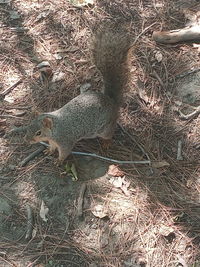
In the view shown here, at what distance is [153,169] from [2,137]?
127 centimetres

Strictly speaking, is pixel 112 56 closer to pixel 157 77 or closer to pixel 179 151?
pixel 157 77

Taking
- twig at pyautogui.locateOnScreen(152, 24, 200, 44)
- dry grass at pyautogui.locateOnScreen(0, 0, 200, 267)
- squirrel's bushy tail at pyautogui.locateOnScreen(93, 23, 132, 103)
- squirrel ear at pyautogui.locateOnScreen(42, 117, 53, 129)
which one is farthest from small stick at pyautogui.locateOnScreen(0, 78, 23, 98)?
twig at pyautogui.locateOnScreen(152, 24, 200, 44)

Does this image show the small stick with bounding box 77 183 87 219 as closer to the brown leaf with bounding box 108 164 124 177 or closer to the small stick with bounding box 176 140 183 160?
the brown leaf with bounding box 108 164 124 177

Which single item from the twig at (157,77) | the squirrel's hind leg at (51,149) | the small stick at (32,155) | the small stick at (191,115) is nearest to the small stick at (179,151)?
the small stick at (191,115)

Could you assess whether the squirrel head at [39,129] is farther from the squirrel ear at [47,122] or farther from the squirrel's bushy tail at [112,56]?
the squirrel's bushy tail at [112,56]

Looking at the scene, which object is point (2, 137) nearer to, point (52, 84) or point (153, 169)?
point (52, 84)

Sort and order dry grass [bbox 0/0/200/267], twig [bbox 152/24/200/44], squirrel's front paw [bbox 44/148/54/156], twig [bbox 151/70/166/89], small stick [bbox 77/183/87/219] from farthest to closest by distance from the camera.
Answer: twig [bbox 152/24/200/44]
twig [bbox 151/70/166/89]
squirrel's front paw [bbox 44/148/54/156]
small stick [bbox 77/183/87/219]
dry grass [bbox 0/0/200/267]

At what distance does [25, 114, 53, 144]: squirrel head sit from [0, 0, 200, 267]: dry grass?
269 mm

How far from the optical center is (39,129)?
2973 millimetres

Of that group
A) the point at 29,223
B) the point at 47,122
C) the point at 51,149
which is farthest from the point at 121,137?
the point at 29,223

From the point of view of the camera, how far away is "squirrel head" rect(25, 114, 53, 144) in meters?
2.96

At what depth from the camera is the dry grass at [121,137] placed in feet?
9.00

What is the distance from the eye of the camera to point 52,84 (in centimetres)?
364

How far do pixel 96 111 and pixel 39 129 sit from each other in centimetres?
48
